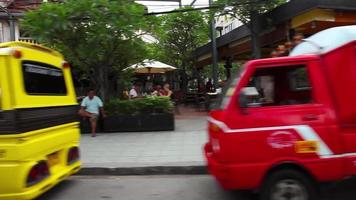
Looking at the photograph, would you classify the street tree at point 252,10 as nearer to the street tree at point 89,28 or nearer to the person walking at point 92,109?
the street tree at point 89,28

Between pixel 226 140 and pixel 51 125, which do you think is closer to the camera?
pixel 226 140

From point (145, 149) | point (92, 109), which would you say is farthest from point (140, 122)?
point (145, 149)

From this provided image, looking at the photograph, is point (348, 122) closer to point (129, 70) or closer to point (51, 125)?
point (51, 125)

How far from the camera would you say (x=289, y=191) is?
611 cm

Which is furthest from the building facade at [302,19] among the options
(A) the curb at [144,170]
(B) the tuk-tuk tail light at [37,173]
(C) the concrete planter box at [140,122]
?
(B) the tuk-tuk tail light at [37,173]

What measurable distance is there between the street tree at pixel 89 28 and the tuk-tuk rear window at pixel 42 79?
20.3 feet

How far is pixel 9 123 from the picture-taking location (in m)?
6.34

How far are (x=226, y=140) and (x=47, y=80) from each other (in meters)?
3.19

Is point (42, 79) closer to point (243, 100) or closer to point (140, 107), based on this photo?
point (243, 100)

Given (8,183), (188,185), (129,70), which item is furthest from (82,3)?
(8,183)

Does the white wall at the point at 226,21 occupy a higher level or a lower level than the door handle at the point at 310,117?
higher

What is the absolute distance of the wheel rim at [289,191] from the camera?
20.0 feet

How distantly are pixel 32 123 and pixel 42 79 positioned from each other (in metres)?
0.98

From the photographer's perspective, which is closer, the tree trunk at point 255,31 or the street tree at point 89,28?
the street tree at point 89,28
